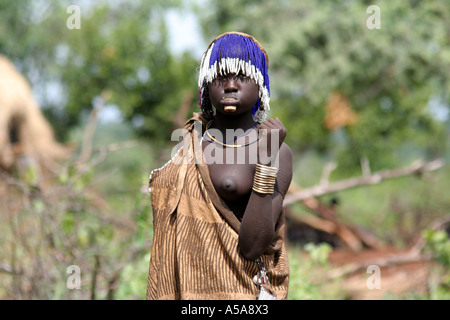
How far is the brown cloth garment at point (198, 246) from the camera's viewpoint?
197 cm

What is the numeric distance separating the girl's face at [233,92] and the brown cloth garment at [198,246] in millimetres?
213

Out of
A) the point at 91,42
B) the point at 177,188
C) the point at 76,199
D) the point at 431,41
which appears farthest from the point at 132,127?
the point at 177,188

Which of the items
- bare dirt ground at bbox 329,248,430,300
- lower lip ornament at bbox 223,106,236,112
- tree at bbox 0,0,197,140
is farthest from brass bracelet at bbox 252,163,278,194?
tree at bbox 0,0,197,140

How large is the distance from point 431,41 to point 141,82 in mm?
7025

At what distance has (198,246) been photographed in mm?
2010

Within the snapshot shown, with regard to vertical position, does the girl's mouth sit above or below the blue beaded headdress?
below

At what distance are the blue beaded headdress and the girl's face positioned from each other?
2 cm

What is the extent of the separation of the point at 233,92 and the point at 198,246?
0.61 meters

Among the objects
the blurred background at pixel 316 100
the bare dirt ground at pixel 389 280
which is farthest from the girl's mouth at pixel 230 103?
the blurred background at pixel 316 100

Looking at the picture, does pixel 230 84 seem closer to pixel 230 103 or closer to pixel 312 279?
pixel 230 103

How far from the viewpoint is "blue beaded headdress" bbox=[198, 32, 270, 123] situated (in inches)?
77.7

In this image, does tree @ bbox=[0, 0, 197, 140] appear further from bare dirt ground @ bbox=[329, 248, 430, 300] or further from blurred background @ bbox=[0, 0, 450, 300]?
bare dirt ground @ bbox=[329, 248, 430, 300]
